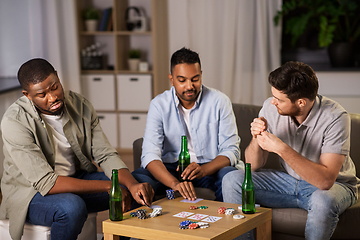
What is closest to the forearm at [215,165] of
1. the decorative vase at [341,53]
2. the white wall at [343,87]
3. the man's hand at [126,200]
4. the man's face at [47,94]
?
the man's hand at [126,200]

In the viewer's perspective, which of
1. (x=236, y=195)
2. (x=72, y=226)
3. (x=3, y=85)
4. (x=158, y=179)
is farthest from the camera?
(x=3, y=85)

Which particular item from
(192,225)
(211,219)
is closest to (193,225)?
(192,225)

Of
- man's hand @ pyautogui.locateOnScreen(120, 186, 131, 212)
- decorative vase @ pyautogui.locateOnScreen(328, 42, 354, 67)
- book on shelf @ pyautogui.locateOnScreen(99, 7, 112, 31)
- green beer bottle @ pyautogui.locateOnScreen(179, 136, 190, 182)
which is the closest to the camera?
man's hand @ pyautogui.locateOnScreen(120, 186, 131, 212)

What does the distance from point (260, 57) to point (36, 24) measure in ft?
7.56

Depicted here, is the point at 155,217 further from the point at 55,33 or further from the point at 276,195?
the point at 55,33

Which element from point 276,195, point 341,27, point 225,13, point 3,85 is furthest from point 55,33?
point 276,195

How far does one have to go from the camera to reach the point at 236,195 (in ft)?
6.84

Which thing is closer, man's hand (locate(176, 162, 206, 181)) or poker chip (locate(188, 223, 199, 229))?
poker chip (locate(188, 223, 199, 229))

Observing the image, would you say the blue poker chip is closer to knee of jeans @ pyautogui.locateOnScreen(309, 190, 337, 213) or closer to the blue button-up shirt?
knee of jeans @ pyautogui.locateOnScreen(309, 190, 337, 213)

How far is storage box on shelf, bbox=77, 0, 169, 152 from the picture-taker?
15.0ft

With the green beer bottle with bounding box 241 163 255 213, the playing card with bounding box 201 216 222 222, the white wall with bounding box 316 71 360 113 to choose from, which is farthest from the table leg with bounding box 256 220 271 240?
the white wall with bounding box 316 71 360 113

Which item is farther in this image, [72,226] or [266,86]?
[266,86]

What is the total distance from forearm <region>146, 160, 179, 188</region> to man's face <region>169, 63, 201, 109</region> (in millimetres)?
406

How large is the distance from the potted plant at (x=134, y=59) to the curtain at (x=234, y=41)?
1.43 ft
